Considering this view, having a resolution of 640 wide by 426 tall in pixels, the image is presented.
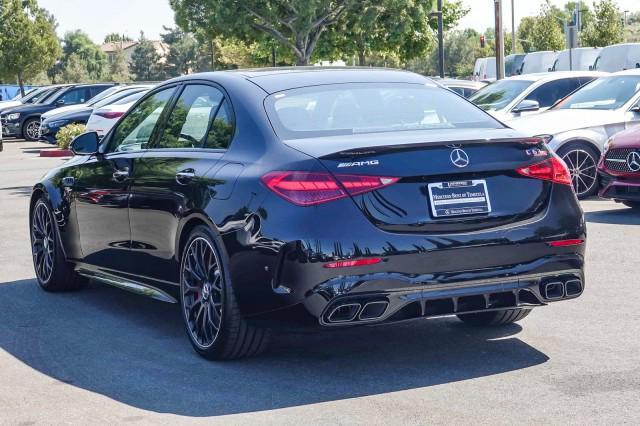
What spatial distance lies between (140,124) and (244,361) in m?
2.14

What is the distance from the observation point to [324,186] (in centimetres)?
585

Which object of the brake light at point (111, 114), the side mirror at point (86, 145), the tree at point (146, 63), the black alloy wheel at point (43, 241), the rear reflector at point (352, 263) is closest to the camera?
the rear reflector at point (352, 263)

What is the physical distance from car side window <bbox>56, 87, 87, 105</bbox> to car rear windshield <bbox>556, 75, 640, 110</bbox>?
83.5 feet

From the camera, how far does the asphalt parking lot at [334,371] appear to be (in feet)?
18.0

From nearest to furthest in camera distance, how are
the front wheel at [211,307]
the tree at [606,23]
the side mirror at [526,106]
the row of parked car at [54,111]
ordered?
1. the front wheel at [211,307]
2. the side mirror at [526,106]
3. the row of parked car at [54,111]
4. the tree at [606,23]

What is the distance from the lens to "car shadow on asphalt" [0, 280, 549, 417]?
5879 mm

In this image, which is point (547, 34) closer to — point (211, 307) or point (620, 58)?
point (620, 58)

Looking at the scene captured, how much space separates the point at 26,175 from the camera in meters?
23.3

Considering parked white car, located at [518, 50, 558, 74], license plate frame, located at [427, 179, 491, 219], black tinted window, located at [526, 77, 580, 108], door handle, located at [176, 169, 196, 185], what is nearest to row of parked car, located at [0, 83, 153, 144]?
black tinted window, located at [526, 77, 580, 108]

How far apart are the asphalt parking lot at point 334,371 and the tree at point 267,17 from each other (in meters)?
26.1

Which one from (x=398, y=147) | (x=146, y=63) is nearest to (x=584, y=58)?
(x=398, y=147)

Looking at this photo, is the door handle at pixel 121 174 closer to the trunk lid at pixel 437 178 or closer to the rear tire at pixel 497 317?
the trunk lid at pixel 437 178

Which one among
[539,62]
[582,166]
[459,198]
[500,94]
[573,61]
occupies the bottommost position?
[539,62]

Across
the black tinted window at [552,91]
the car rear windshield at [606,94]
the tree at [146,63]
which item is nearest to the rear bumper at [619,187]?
the car rear windshield at [606,94]
